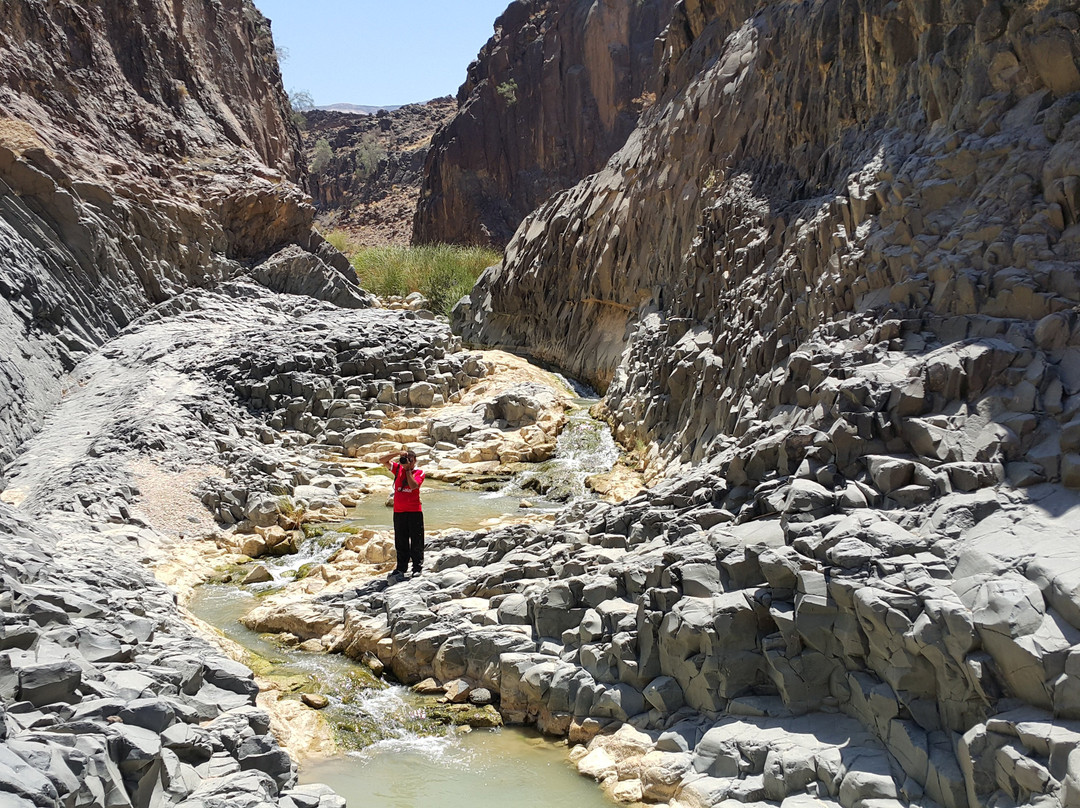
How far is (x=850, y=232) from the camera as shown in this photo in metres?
9.22

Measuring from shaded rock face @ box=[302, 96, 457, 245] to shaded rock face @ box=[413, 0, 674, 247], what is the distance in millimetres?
5676

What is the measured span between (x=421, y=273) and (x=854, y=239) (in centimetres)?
1967

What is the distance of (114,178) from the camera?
60.9 ft

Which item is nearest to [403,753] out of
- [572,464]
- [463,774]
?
[463,774]

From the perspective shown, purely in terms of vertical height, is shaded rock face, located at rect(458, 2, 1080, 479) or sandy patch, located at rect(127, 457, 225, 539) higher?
shaded rock face, located at rect(458, 2, 1080, 479)

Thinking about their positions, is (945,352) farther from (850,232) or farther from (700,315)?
(700,315)

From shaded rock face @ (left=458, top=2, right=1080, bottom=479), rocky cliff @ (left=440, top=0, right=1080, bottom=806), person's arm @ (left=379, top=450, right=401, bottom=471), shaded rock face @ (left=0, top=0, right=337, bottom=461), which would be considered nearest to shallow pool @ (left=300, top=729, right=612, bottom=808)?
rocky cliff @ (left=440, top=0, right=1080, bottom=806)

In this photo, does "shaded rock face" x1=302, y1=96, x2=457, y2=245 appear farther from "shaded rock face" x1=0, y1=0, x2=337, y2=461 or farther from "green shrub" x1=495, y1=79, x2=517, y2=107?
"shaded rock face" x1=0, y1=0, x2=337, y2=461

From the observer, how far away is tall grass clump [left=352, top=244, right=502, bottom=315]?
26672 mm

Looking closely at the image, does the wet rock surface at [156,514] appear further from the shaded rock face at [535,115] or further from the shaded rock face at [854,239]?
the shaded rock face at [535,115]

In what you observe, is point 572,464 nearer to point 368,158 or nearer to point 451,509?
point 451,509

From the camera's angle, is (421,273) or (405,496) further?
(421,273)

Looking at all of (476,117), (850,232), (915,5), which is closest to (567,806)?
(850,232)

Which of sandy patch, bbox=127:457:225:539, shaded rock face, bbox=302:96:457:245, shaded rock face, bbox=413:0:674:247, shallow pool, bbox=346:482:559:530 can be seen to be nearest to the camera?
sandy patch, bbox=127:457:225:539
